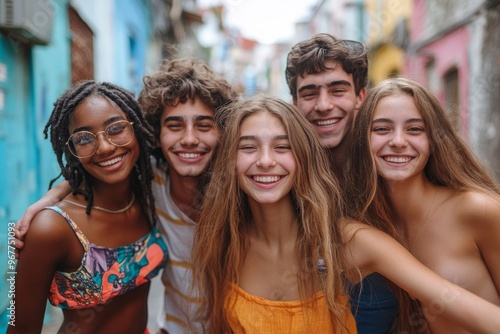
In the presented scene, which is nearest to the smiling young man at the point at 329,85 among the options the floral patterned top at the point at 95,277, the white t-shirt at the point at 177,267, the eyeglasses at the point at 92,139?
the white t-shirt at the point at 177,267

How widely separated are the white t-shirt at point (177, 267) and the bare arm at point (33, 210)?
613mm

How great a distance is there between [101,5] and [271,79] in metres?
40.3

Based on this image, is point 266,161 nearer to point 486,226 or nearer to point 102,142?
point 102,142

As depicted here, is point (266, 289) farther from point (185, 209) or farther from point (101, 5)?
point (101, 5)

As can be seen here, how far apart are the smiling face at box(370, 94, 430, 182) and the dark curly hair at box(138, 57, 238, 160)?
1.03 metres

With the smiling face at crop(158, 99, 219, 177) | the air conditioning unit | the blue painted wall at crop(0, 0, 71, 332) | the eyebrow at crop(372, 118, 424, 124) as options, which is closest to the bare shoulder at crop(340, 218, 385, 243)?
the eyebrow at crop(372, 118, 424, 124)

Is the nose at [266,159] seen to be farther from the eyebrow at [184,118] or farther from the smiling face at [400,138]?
the eyebrow at [184,118]

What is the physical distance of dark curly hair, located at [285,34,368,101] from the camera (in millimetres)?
2979

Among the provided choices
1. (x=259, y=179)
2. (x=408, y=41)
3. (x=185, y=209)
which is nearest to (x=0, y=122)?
(x=185, y=209)

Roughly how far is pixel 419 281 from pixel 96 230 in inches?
62.5

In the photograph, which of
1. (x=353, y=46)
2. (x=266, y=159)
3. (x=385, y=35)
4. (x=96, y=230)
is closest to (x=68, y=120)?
A: (x=96, y=230)

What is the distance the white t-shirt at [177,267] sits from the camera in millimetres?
2811

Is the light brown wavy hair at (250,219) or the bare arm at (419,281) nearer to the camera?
the bare arm at (419,281)

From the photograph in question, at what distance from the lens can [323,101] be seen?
2.92 m
